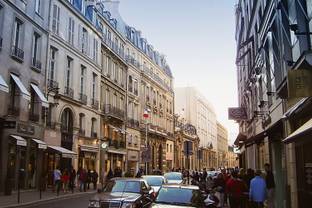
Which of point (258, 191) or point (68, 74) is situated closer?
point (258, 191)

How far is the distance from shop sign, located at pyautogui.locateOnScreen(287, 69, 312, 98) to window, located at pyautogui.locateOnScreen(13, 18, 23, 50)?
21.1 m

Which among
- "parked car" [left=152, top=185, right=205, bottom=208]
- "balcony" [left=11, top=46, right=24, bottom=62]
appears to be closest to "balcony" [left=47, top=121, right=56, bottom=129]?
"balcony" [left=11, top=46, right=24, bottom=62]

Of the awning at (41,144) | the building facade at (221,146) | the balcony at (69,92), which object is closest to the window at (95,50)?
the balcony at (69,92)

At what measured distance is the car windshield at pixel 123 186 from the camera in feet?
47.6

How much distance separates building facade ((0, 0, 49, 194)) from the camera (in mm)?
25484

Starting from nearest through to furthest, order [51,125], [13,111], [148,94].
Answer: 1. [13,111]
2. [51,125]
3. [148,94]

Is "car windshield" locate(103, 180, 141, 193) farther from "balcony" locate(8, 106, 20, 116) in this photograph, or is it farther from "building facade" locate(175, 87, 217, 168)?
"building facade" locate(175, 87, 217, 168)

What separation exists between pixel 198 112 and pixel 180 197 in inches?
3489

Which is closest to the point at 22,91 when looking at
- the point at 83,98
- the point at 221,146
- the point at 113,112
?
the point at 83,98

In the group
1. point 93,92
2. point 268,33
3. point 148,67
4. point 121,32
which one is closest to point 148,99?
point 148,67

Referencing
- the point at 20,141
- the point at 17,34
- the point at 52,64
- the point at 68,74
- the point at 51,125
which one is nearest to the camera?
the point at 20,141

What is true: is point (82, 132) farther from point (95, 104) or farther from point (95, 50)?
point (95, 50)

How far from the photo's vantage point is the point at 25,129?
2761 cm

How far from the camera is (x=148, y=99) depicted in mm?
61344
